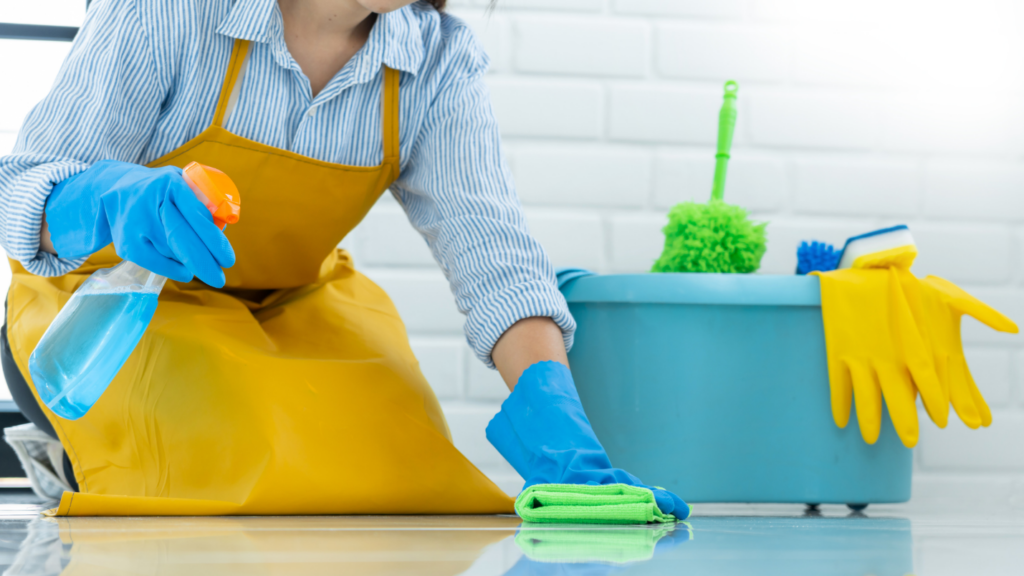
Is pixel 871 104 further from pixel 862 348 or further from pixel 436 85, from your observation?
pixel 436 85

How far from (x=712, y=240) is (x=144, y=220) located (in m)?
0.75

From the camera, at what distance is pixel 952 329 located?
1.08 metres

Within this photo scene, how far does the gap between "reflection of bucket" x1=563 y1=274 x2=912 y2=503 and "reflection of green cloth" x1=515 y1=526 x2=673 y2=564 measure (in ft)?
1.43

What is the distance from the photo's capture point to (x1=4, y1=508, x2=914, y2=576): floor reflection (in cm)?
44

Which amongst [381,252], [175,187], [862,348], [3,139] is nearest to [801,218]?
[862,348]

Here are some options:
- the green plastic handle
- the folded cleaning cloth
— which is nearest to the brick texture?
the green plastic handle

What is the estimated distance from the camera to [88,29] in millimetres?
869

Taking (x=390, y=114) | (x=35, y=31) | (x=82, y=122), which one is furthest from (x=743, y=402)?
(x=35, y=31)

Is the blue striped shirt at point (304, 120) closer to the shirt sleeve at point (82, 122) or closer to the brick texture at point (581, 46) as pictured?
the shirt sleeve at point (82, 122)

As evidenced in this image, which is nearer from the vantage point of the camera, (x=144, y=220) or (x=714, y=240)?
(x=144, y=220)

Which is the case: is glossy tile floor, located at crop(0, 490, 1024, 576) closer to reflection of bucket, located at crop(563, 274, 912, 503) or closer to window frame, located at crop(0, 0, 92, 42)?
reflection of bucket, located at crop(563, 274, 912, 503)

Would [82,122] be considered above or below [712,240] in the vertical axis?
above

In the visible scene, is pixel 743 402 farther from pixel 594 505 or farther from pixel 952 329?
pixel 594 505

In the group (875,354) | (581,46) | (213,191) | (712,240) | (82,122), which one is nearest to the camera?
(213,191)
